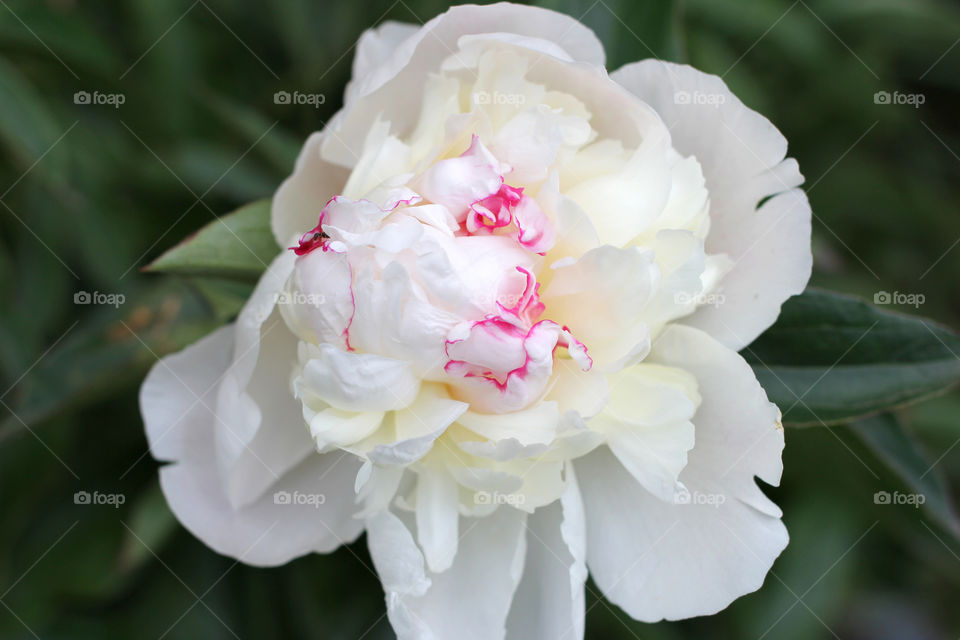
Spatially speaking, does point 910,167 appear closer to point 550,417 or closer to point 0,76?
point 550,417

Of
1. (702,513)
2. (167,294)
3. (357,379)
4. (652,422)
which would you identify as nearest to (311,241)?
(357,379)

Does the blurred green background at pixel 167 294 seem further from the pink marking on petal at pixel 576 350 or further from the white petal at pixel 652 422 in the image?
the pink marking on petal at pixel 576 350

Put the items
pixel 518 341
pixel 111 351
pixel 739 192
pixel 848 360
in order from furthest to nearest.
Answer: pixel 111 351 → pixel 848 360 → pixel 739 192 → pixel 518 341

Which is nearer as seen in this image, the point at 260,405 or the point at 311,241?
the point at 311,241

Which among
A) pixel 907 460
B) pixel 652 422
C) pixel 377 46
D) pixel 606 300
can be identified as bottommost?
pixel 907 460

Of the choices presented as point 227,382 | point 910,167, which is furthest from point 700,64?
point 227,382

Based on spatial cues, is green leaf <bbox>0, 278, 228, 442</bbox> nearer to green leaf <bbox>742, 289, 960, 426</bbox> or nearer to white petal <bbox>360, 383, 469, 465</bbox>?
white petal <bbox>360, 383, 469, 465</bbox>

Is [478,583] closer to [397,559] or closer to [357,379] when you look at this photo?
[397,559]

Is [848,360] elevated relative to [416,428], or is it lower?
lower
